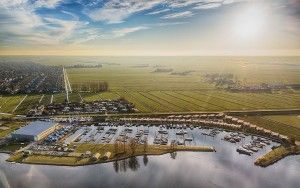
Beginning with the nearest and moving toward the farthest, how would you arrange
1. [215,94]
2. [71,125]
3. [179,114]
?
[71,125] → [179,114] → [215,94]

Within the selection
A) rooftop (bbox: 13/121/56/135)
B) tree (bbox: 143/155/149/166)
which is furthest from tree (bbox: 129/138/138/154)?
rooftop (bbox: 13/121/56/135)

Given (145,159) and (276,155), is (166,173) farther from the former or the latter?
(276,155)

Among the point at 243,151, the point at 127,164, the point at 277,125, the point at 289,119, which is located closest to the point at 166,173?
the point at 127,164

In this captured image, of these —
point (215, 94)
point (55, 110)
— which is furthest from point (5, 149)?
point (215, 94)

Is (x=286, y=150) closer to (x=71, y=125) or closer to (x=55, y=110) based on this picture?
(x=71, y=125)

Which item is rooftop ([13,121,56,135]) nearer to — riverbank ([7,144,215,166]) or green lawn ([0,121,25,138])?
green lawn ([0,121,25,138])

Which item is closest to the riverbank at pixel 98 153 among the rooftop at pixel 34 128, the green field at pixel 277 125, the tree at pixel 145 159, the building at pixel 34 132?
the tree at pixel 145 159
